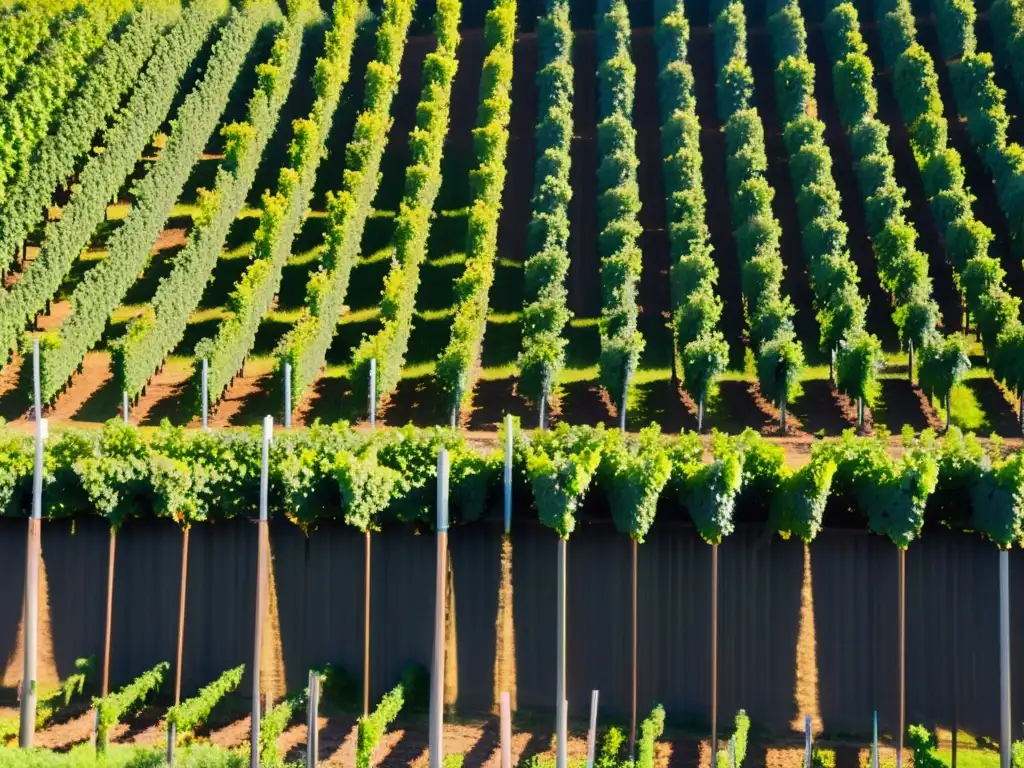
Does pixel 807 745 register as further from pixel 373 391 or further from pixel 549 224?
pixel 549 224

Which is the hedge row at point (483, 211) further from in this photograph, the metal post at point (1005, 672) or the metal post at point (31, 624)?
the metal post at point (1005, 672)

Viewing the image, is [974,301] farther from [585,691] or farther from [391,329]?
[585,691]

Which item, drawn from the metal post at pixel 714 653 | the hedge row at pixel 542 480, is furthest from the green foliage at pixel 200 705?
the metal post at pixel 714 653

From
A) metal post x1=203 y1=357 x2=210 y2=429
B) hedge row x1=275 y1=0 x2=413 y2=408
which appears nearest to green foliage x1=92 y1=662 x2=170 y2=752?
metal post x1=203 y1=357 x2=210 y2=429

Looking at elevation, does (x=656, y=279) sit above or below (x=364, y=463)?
above

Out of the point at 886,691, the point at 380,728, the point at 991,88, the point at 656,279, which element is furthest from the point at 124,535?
the point at 991,88

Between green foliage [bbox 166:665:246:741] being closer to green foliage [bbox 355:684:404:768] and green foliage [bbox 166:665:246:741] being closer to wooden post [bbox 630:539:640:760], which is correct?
green foliage [bbox 355:684:404:768]
